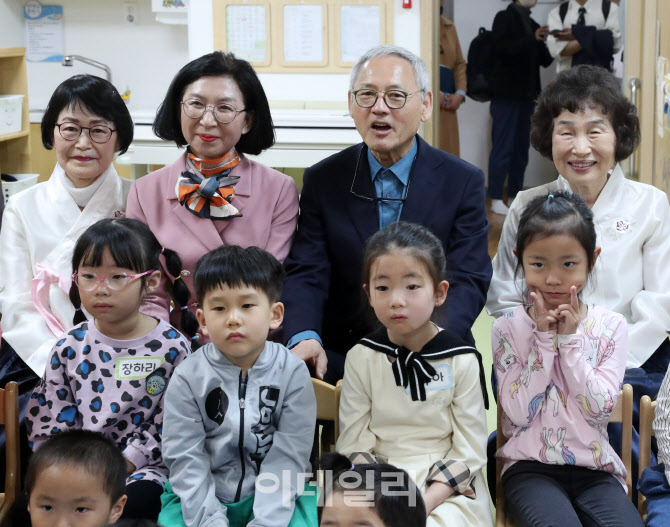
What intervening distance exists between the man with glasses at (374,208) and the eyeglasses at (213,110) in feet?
0.90

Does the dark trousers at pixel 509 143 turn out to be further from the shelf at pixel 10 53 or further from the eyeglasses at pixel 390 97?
the eyeglasses at pixel 390 97

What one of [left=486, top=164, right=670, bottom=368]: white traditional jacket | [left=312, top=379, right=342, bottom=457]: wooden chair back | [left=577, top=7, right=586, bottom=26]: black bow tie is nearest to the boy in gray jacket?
[left=312, top=379, right=342, bottom=457]: wooden chair back

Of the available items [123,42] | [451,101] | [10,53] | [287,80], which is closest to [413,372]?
[287,80]

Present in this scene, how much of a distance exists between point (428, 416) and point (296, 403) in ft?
0.93

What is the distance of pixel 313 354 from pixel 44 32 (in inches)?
196

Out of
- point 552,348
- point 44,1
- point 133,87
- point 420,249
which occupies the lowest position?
point 552,348

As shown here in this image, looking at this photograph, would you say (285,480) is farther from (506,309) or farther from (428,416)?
(506,309)

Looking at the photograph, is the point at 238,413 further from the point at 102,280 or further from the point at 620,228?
the point at 620,228

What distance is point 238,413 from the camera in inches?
70.4

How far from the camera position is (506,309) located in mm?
2334

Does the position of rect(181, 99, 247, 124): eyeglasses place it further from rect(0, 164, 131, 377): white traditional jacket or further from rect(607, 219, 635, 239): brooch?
rect(607, 219, 635, 239): brooch

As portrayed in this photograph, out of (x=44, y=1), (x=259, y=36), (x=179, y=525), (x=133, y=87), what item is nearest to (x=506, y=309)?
(x=179, y=525)

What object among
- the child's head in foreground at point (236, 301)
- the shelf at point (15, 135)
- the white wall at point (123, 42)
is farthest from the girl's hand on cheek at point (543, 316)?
the white wall at point (123, 42)

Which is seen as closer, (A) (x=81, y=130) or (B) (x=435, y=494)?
(B) (x=435, y=494)
